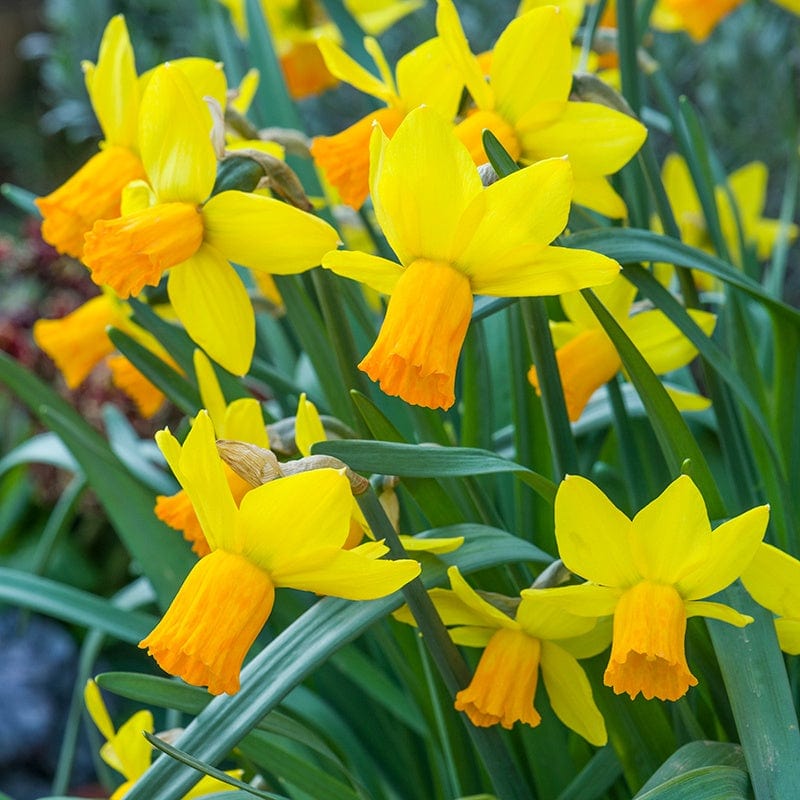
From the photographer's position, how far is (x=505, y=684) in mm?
636

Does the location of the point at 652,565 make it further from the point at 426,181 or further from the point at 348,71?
the point at 348,71

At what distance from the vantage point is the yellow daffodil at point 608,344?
2.47 ft

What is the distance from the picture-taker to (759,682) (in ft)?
1.98

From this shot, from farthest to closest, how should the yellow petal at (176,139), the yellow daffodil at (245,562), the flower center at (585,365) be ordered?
the flower center at (585,365) → the yellow petal at (176,139) → the yellow daffodil at (245,562)

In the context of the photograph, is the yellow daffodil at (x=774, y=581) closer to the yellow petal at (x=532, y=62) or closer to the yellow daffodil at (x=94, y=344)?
the yellow petal at (x=532, y=62)

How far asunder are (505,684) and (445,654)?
0.04m

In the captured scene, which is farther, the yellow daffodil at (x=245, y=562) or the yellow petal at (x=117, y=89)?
the yellow petal at (x=117, y=89)

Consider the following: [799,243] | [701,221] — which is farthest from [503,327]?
[799,243]

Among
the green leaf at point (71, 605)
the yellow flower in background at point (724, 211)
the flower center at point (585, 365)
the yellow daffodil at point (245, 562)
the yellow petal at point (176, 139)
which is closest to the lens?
the yellow daffodil at point (245, 562)

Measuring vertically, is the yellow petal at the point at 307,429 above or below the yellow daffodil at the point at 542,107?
below

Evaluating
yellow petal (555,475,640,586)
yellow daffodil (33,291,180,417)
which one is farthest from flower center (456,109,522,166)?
yellow daffodil (33,291,180,417)

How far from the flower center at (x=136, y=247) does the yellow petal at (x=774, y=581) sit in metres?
0.37

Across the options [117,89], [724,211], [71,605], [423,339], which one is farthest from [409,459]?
[724,211]

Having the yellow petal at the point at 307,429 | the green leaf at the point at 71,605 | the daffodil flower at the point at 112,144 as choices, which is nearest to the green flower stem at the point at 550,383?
Answer: the yellow petal at the point at 307,429
